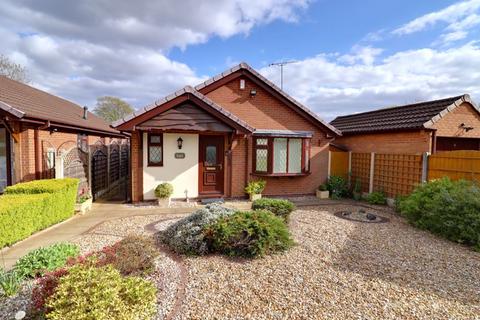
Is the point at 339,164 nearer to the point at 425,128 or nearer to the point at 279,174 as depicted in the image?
the point at 279,174

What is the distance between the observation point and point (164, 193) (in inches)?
369

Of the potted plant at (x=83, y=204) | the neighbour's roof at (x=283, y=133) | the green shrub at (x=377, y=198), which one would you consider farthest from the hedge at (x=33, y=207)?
the green shrub at (x=377, y=198)

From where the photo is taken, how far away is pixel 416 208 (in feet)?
24.5

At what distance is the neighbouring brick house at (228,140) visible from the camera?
959 centimetres

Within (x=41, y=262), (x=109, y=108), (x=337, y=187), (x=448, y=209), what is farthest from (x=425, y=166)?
(x=109, y=108)

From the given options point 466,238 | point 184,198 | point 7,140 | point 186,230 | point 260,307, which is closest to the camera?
point 260,307

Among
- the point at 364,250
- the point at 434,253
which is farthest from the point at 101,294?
the point at 434,253

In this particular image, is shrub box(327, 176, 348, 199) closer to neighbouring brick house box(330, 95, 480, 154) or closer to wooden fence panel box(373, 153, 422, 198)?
wooden fence panel box(373, 153, 422, 198)

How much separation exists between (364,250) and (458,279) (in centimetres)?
151

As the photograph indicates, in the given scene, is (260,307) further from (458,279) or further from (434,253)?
(434,253)

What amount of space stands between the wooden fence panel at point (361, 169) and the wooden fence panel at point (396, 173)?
420 millimetres

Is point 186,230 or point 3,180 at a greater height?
point 3,180

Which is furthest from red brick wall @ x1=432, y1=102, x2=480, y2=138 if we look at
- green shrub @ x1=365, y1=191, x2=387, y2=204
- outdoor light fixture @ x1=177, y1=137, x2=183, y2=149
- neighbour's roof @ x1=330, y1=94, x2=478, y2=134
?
outdoor light fixture @ x1=177, y1=137, x2=183, y2=149

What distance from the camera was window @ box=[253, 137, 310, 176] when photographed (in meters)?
11.1
